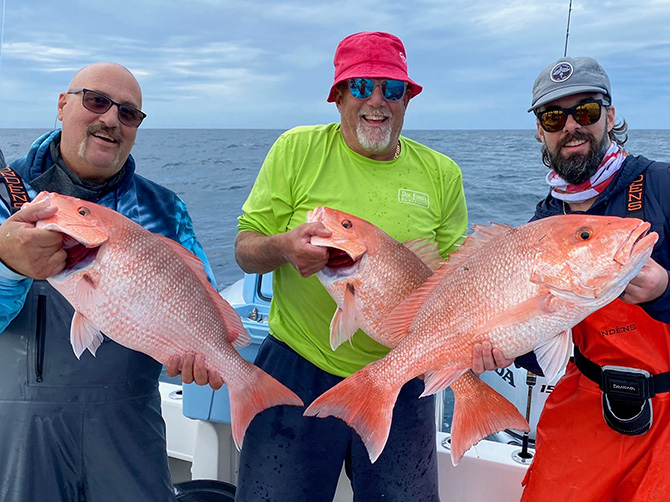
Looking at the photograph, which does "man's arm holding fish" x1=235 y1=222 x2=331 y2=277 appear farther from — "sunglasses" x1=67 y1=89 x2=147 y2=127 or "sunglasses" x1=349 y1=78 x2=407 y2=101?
"sunglasses" x1=349 y1=78 x2=407 y2=101

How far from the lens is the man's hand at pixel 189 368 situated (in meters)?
2.25

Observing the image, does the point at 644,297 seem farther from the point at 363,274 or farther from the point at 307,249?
the point at 307,249

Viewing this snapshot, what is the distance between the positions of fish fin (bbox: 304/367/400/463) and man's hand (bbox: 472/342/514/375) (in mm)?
362

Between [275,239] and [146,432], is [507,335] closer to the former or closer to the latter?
[275,239]

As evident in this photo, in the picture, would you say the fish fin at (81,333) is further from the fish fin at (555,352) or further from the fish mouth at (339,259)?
the fish fin at (555,352)

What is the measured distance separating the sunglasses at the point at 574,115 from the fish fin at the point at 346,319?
4.79 feet

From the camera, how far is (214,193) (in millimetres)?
20594

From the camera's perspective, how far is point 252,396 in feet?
7.72

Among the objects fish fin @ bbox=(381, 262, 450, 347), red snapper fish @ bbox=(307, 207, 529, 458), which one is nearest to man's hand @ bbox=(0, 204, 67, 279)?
red snapper fish @ bbox=(307, 207, 529, 458)

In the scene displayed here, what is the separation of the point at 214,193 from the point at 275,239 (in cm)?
1879

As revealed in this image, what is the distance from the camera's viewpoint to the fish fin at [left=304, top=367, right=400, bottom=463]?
218 centimetres


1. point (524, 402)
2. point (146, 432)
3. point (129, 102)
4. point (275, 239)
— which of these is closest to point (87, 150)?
point (129, 102)

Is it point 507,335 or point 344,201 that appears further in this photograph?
point 344,201

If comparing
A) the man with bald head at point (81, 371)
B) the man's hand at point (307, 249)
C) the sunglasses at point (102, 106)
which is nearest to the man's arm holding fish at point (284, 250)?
the man's hand at point (307, 249)
